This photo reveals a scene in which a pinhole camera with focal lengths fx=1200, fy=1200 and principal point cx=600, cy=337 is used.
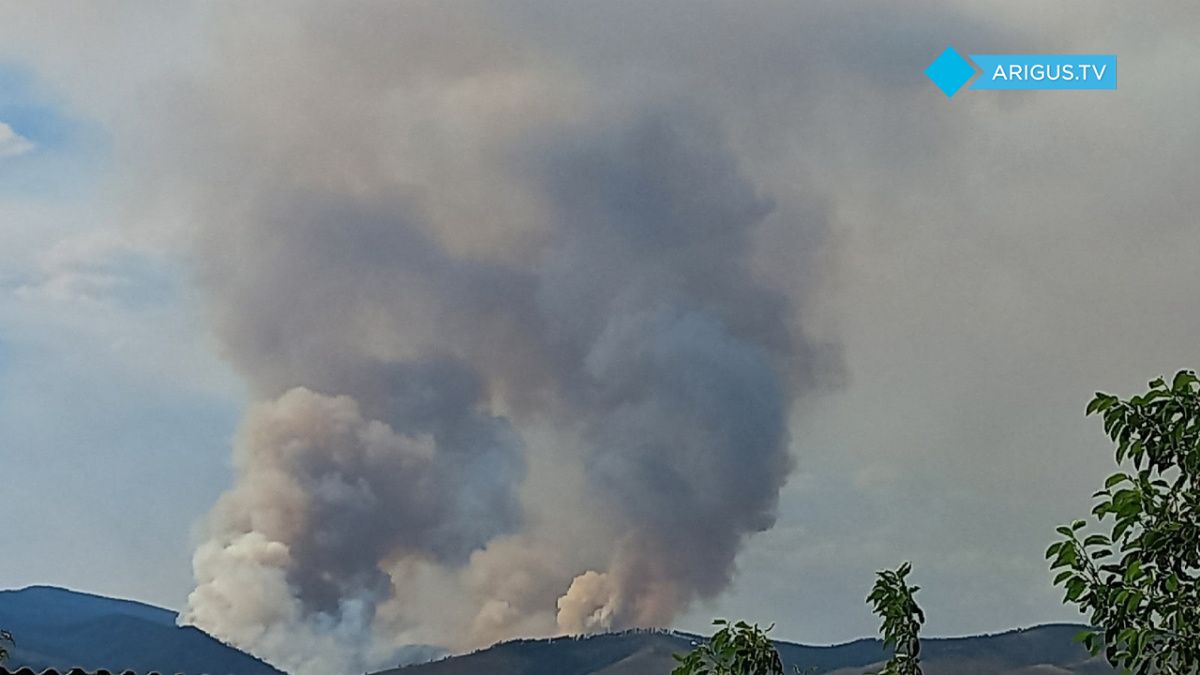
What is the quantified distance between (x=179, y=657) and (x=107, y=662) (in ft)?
38.7

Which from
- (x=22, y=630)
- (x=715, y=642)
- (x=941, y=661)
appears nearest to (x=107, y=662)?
(x=22, y=630)

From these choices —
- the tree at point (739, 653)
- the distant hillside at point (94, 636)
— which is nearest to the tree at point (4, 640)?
the tree at point (739, 653)

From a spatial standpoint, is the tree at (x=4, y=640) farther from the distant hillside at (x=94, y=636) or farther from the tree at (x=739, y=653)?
the distant hillside at (x=94, y=636)

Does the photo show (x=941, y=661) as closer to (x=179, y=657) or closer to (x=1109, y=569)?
(x=179, y=657)

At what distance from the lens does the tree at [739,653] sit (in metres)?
7.61

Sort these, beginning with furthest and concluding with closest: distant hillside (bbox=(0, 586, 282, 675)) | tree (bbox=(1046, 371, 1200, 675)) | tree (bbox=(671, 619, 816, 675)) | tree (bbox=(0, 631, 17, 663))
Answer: distant hillside (bbox=(0, 586, 282, 675)) → tree (bbox=(0, 631, 17, 663)) → tree (bbox=(671, 619, 816, 675)) → tree (bbox=(1046, 371, 1200, 675))

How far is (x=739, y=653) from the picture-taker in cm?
767

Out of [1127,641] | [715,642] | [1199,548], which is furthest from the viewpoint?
[715,642]

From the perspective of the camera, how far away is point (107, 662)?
134375 mm

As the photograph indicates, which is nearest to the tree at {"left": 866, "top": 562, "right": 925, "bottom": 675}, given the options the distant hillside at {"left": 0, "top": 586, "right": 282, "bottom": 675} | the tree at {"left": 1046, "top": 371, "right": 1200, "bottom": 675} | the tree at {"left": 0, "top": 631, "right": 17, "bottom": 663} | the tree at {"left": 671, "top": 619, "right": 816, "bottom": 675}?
the tree at {"left": 671, "top": 619, "right": 816, "bottom": 675}

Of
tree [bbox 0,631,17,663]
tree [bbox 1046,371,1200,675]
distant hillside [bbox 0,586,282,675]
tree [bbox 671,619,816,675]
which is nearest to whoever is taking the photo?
tree [bbox 1046,371,1200,675]

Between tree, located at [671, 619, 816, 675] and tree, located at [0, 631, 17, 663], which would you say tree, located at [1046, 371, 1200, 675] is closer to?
tree, located at [671, 619, 816, 675]

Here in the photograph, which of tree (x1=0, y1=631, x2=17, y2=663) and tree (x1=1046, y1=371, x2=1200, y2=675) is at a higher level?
tree (x1=0, y1=631, x2=17, y2=663)

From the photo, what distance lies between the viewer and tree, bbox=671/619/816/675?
299 inches
